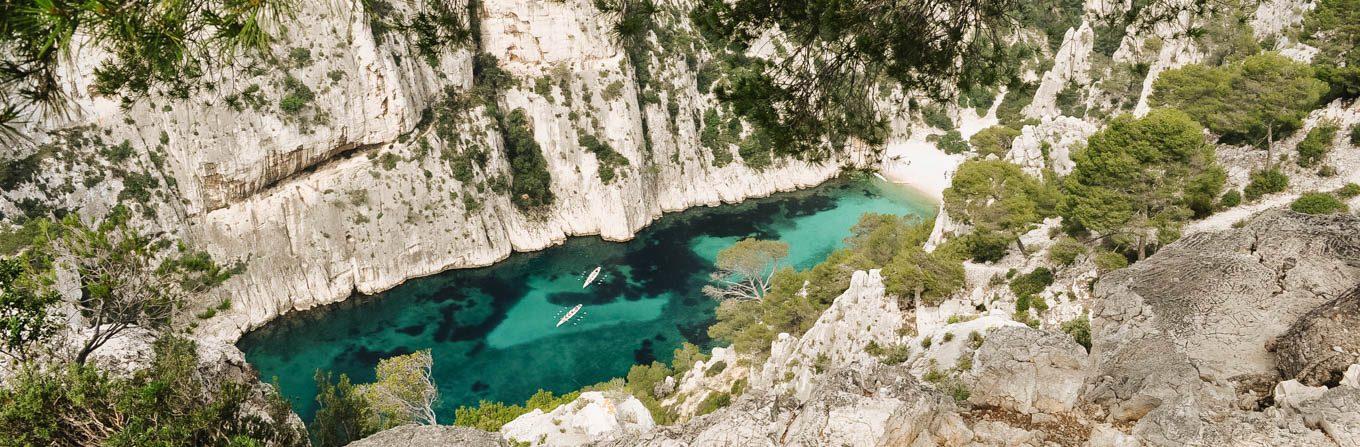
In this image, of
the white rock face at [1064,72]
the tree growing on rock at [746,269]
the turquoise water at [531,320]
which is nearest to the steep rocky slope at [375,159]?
the turquoise water at [531,320]

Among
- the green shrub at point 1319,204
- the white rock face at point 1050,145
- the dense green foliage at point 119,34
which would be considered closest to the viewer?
the dense green foliage at point 119,34

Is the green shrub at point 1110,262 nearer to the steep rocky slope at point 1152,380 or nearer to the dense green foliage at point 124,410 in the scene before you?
the steep rocky slope at point 1152,380

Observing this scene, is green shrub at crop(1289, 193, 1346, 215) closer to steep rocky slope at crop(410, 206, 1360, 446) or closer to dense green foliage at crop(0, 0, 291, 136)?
steep rocky slope at crop(410, 206, 1360, 446)

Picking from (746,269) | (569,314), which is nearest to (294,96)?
(569,314)

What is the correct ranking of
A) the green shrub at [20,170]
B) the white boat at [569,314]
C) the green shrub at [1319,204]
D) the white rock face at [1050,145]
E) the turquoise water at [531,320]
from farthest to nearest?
the white boat at [569,314] < the turquoise water at [531,320] < the green shrub at [20,170] < the white rock face at [1050,145] < the green shrub at [1319,204]

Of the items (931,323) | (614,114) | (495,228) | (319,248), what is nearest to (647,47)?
(614,114)

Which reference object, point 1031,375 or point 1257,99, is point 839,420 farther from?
point 1257,99

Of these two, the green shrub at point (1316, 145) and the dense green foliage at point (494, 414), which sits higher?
the green shrub at point (1316, 145)
